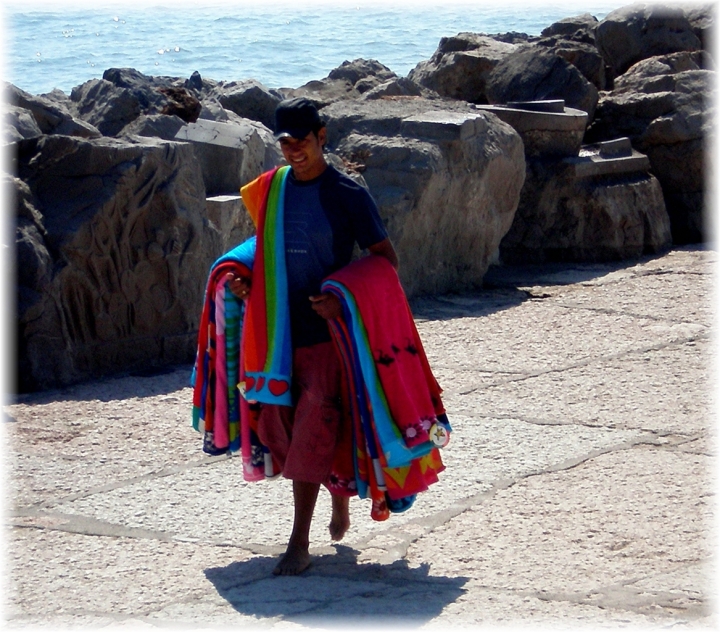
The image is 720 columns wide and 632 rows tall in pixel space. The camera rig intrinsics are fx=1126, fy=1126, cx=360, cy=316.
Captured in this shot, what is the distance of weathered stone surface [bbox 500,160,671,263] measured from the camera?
31.6 ft

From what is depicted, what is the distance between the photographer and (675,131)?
10320mm

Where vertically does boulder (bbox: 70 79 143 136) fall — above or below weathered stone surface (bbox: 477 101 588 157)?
above

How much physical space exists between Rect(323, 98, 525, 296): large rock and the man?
165 inches

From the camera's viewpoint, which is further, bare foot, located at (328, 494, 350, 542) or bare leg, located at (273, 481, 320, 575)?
bare foot, located at (328, 494, 350, 542)

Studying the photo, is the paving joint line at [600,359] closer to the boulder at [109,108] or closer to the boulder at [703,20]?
the boulder at [109,108]

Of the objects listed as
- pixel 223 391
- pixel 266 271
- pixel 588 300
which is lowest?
pixel 588 300

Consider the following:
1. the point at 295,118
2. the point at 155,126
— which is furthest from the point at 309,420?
the point at 155,126

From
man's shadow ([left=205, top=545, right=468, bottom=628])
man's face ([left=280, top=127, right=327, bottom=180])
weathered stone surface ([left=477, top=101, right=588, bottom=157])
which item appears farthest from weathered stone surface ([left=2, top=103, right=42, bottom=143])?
weathered stone surface ([left=477, top=101, right=588, bottom=157])

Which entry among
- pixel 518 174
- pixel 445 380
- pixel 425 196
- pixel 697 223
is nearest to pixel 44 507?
pixel 445 380

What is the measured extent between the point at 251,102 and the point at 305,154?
19.5 ft

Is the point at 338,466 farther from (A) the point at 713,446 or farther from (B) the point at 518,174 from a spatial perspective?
(B) the point at 518,174

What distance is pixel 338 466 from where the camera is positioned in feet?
12.8

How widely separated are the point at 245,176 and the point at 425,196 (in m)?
1.52

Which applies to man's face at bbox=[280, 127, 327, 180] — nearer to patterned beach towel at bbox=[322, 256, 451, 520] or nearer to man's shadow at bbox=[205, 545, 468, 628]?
patterned beach towel at bbox=[322, 256, 451, 520]
